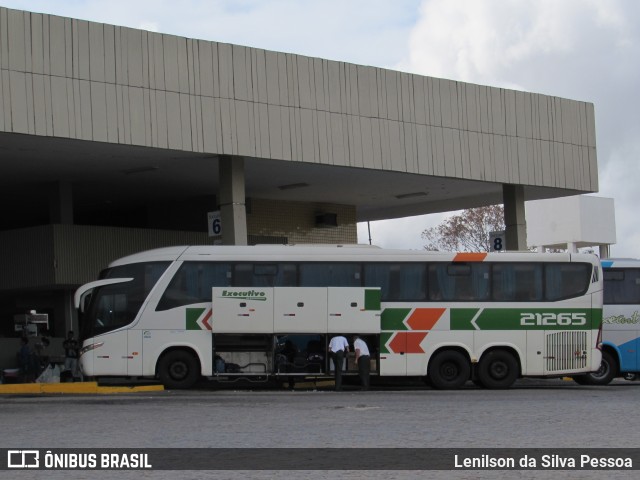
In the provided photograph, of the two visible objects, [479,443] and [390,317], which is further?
[390,317]

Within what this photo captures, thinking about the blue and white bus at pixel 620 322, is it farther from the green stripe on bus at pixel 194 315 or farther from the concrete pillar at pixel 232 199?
the green stripe on bus at pixel 194 315

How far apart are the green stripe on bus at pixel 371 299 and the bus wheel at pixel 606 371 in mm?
6130

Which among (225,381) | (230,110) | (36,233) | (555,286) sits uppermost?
(230,110)

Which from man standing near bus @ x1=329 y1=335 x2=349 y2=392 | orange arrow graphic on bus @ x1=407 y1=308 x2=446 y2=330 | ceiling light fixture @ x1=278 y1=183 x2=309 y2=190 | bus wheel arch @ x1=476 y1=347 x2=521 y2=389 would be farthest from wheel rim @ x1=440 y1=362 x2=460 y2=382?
ceiling light fixture @ x1=278 y1=183 x2=309 y2=190

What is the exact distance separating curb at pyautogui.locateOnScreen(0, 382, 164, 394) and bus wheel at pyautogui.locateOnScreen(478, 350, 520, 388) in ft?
24.8

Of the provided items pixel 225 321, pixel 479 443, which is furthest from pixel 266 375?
pixel 479 443

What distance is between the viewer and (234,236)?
1156 inches

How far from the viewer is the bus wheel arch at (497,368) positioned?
27.1m

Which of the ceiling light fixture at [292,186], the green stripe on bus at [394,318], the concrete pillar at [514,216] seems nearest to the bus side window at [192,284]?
the green stripe on bus at [394,318]

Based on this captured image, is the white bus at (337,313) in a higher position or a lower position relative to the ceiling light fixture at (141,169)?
lower

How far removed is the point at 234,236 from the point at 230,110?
3.16m

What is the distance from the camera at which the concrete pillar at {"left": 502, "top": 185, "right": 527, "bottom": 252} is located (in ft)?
118

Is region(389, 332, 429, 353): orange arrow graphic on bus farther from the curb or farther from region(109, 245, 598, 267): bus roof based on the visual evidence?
the curb

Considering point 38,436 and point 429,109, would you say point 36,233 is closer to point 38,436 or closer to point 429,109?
point 429,109
